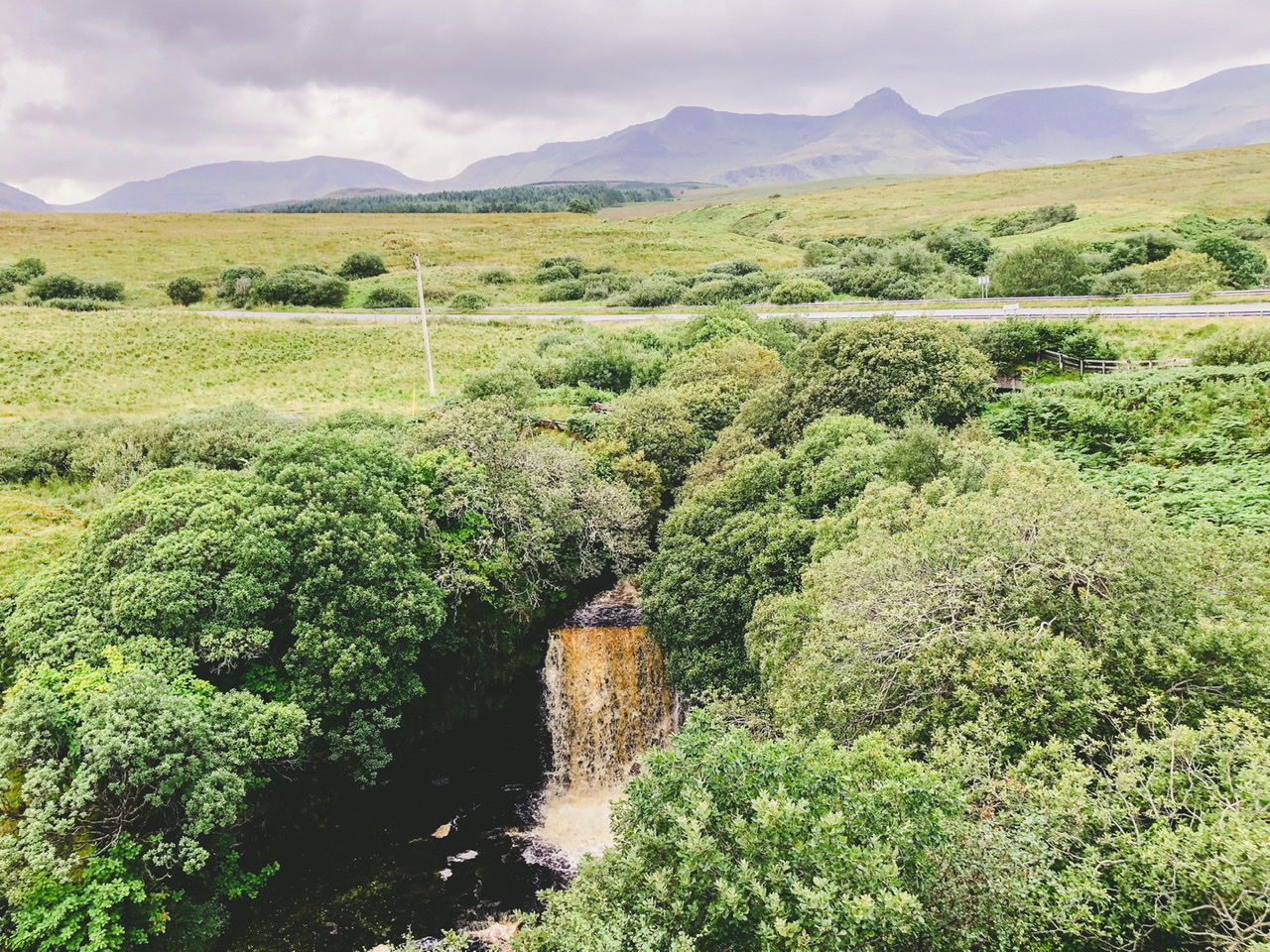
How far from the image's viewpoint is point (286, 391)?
38.1m

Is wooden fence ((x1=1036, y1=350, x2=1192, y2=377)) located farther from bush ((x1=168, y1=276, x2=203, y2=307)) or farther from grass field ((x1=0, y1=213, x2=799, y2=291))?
bush ((x1=168, y1=276, x2=203, y2=307))

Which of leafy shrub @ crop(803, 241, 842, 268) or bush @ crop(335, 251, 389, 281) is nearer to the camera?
leafy shrub @ crop(803, 241, 842, 268)

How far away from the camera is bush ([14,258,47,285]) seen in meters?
63.3

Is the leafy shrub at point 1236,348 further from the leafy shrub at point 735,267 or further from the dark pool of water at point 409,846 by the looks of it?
the leafy shrub at point 735,267

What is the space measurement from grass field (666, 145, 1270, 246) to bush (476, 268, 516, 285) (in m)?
48.8

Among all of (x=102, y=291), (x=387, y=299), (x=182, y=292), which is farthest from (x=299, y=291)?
(x=102, y=291)

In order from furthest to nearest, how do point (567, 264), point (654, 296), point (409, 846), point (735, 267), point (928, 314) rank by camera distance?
1. point (567, 264)
2. point (735, 267)
3. point (654, 296)
4. point (928, 314)
5. point (409, 846)

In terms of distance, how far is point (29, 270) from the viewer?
214 ft

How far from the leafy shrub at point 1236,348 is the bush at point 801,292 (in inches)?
1193

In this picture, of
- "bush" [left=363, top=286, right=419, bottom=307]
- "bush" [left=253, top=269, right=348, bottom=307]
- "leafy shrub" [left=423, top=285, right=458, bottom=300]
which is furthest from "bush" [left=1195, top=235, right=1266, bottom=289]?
"bush" [left=253, top=269, right=348, bottom=307]

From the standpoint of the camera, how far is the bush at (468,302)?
62.6m

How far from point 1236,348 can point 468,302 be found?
5689 cm

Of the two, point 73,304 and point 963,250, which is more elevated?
point 963,250

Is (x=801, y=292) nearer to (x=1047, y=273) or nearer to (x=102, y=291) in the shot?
(x=1047, y=273)
